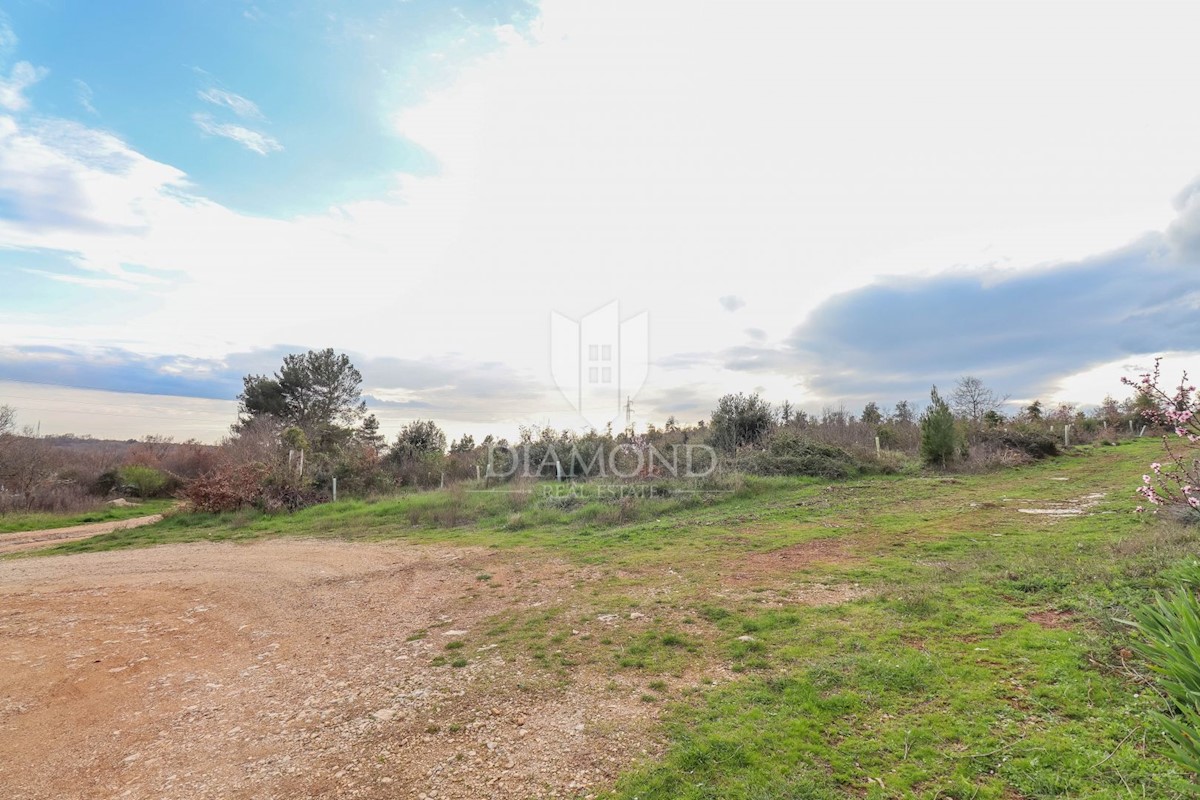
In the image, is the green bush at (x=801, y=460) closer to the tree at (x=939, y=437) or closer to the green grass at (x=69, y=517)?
the tree at (x=939, y=437)

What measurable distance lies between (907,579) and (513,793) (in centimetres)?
476

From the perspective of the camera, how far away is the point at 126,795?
8.87 ft

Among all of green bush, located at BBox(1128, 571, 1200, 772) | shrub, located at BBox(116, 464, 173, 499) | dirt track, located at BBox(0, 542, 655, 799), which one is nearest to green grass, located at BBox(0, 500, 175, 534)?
shrub, located at BBox(116, 464, 173, 499)

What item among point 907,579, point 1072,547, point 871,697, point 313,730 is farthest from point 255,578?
point 1072,547

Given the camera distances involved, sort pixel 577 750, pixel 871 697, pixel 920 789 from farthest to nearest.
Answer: pixel 871 697
pixel 577 750
pixel 920 789

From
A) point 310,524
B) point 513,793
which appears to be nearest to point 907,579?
point 513,793

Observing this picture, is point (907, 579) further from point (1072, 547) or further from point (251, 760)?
point (251, 760)

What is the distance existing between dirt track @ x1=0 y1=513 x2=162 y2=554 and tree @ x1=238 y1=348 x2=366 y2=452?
46.7ft

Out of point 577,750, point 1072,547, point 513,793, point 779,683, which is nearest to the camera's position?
point 513,793

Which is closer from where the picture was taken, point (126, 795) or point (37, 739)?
point (126, 795)

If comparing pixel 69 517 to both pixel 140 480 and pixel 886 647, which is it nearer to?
pixel 140 480

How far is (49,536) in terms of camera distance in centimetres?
1307

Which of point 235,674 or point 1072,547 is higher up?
point 1072,547

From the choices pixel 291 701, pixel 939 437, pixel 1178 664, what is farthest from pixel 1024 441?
pixel 291 701
